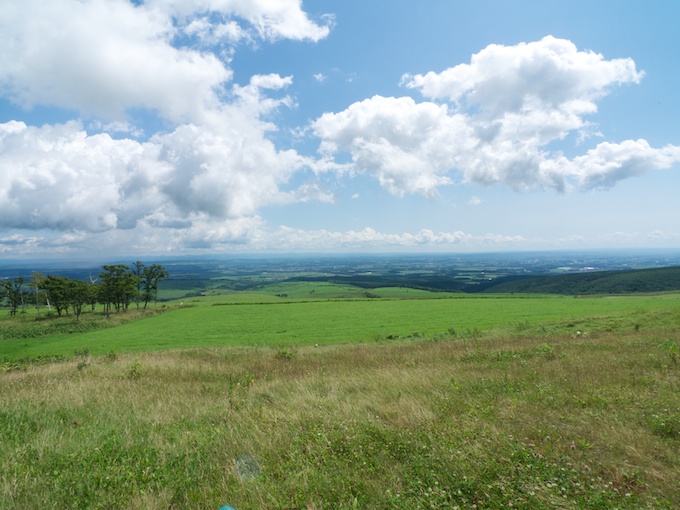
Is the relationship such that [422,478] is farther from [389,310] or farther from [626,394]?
[389,310]

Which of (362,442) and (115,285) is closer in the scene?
(362,442)

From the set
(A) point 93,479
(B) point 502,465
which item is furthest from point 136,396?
(B) point 502,465

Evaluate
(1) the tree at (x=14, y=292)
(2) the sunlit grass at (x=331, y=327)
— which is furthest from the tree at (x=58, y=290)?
(2) the sunlit grass at (x=331, y=327)

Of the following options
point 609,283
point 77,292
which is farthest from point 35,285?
Answer: point 609,283

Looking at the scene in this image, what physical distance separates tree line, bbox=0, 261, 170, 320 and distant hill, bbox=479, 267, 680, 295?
516ft

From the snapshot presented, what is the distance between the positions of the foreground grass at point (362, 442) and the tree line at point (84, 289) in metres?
72.6

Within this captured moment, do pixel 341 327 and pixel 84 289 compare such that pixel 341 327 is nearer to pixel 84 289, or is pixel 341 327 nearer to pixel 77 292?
pixel 84 289

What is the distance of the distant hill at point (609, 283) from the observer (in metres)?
136

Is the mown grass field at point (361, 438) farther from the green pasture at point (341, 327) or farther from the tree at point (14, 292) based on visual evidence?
the tree at point (14, 292)

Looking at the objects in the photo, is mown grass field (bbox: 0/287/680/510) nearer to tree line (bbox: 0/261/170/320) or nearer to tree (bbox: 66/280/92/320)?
tree (bbox: 66/280/92/320)

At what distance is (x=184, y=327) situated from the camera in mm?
44312

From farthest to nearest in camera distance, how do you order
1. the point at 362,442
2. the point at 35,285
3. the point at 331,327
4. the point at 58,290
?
the point at 35,285
the point at 58,290
the point at 331,327
the point at 362,442

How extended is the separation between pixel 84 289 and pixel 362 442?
268 ft

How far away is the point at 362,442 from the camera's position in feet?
17.9
